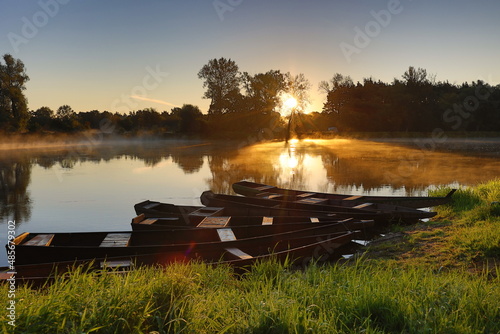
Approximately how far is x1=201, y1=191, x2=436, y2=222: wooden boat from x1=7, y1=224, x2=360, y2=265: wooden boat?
2.44 metres

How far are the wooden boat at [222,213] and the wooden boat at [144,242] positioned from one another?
1370 mm

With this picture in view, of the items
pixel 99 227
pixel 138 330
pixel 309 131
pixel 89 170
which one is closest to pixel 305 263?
pixel 138 330

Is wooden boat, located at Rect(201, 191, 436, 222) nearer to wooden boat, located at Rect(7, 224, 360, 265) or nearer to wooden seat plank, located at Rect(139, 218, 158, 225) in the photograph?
wooden boat, located at Rect(7, 224, 360, 265)

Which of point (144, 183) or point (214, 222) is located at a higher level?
point (214, 222)

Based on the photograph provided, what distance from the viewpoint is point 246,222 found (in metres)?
10.6

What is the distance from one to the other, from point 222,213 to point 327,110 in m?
70.7

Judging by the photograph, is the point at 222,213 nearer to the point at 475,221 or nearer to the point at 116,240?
the point at 116,240

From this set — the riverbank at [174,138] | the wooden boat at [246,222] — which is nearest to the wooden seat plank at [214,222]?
the wooden boat at [246,222]

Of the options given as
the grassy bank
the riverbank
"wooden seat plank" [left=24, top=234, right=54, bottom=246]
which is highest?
the riverbank

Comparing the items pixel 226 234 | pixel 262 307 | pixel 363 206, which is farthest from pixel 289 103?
pixel 262 307

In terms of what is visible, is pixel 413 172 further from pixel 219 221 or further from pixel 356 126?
pixel 356 126

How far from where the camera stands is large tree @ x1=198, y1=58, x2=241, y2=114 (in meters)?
69.9

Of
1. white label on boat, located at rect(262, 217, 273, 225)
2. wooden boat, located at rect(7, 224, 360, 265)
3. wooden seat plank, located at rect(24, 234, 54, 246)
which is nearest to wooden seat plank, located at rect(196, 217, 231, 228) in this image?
wooden boat, located at rect(7, 224, 360, 265)

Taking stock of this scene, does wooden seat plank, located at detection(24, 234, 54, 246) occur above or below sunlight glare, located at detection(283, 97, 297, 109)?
below
